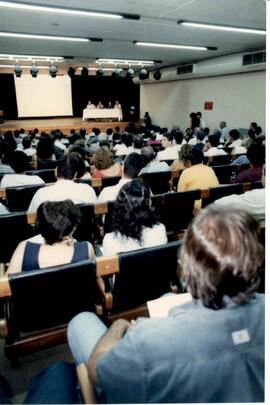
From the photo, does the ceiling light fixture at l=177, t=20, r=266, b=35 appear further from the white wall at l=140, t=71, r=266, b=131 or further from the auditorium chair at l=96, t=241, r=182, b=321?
the auditorium chair at l=96, t=241, r=182, b=321

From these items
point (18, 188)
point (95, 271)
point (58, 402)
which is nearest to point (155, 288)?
point (95, 271)

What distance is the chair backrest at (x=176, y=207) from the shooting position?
281cm

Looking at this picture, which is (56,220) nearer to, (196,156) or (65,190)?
(65,190)

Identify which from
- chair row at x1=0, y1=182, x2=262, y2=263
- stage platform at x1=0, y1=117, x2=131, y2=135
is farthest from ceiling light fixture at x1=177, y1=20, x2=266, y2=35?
stage platform at x1=0, y1=117, x2=131, y2=135

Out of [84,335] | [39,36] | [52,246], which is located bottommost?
[84,335]

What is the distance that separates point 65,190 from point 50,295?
4.82 ft

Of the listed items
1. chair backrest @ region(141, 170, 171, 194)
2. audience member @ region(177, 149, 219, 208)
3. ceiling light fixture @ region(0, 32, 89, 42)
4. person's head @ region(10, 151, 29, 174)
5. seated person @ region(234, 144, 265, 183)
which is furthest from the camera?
ceiling light fixture @ region(0, 32, 89, 42)

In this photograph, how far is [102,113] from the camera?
1612cm

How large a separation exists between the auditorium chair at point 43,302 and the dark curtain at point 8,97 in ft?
53.2

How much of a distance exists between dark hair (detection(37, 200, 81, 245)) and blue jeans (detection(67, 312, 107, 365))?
62 centimetres

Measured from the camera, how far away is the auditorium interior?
5.08ft

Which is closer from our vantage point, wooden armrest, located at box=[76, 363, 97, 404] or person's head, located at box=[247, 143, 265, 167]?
wooden armrest, located at box=[76, 363, 97, 404]

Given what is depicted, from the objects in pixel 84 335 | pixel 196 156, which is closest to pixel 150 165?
pixel 196 156

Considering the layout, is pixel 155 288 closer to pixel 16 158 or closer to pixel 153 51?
pixel 16 158
